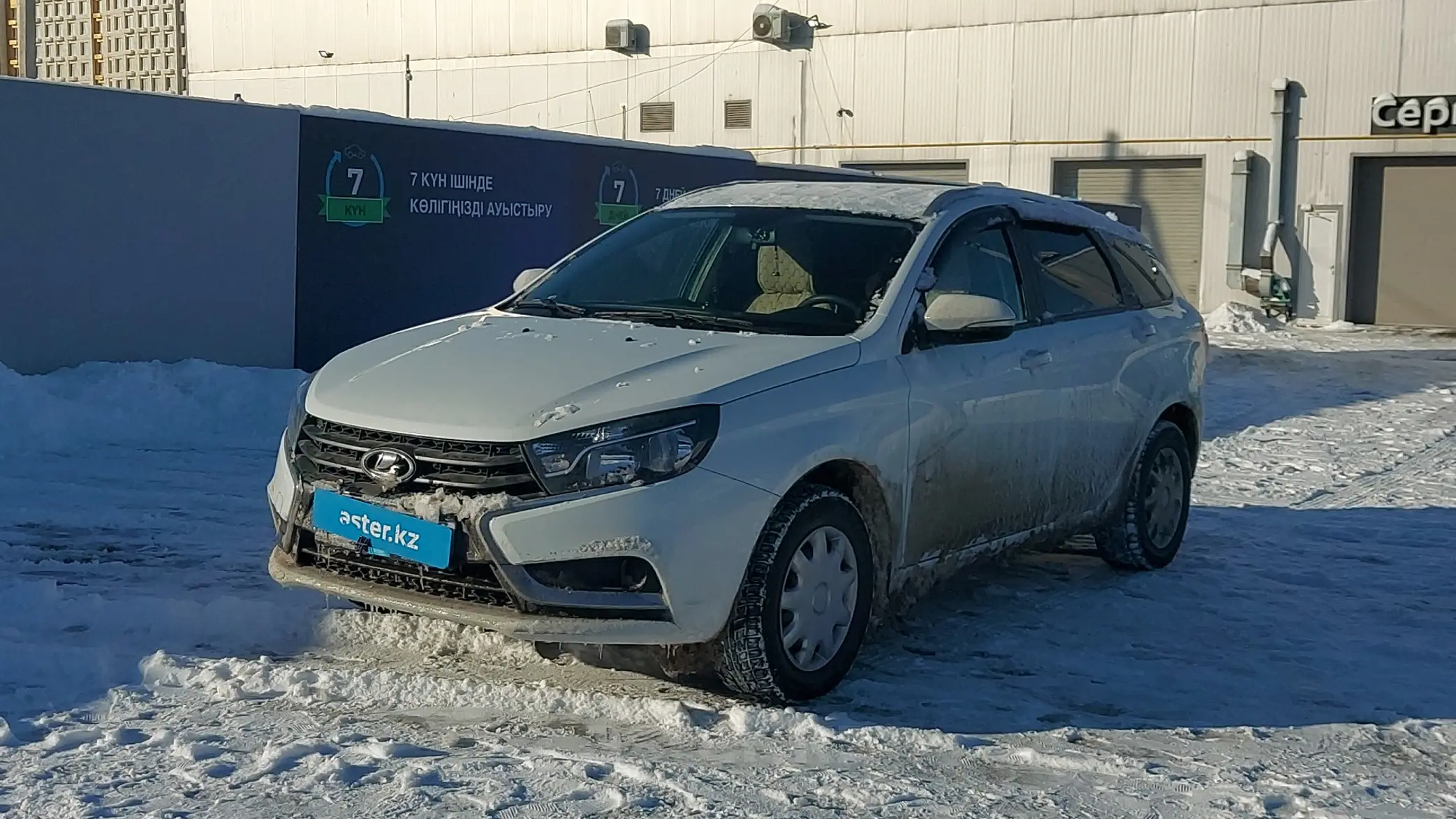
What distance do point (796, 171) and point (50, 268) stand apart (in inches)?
378

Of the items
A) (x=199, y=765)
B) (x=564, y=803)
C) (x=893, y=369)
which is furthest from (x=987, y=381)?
(x=199, y=765)

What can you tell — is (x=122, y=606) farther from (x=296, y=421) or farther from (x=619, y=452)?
(x=619, y=452)

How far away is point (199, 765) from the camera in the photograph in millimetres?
4031

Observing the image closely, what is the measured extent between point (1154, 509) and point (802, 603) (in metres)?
2.85

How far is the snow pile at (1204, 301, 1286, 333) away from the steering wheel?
21.0 m

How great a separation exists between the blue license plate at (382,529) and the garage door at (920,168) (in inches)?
1035

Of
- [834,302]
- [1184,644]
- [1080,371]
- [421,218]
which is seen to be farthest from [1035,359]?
[421,218]

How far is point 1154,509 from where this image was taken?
695cm

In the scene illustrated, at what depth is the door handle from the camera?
5.81 m

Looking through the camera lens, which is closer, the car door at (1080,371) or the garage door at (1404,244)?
the car door at (1080,371)

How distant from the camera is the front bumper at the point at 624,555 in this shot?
4.26m

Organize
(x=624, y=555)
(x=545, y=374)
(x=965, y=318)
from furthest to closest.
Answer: (x=965, y=318) → (x=545, y=374) → (x=624, y=555)

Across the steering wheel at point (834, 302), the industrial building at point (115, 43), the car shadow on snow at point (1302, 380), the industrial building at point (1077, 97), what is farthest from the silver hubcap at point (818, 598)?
the industrial building at point (115, 43)

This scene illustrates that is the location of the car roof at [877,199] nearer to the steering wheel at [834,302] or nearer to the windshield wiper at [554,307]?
the steering wheel at [834,302]
